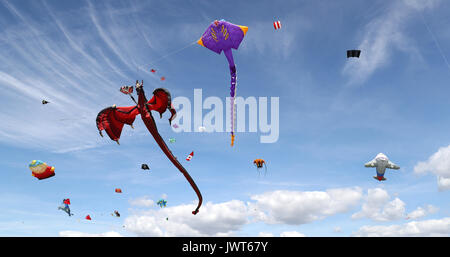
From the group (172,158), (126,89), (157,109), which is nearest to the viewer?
(126,89)

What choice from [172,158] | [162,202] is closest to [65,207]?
[162,202]

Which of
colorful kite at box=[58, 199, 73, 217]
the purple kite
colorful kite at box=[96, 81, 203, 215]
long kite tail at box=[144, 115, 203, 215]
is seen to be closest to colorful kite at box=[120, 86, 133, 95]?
colorful kite at box=[96, 81, 203, 215]

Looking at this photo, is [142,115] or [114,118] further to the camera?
[114,118]

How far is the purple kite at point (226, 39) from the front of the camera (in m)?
22.7

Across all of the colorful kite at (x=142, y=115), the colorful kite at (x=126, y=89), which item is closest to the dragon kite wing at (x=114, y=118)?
the colorful kite at (x=142, y=115)

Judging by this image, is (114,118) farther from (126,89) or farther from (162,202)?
(162,202)

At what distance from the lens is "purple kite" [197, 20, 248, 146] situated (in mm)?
22734

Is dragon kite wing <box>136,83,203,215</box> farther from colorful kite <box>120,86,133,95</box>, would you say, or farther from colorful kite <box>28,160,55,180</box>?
colorful kite <box>28,160,55,180</box>

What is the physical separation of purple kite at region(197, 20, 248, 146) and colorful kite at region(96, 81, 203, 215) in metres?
5.08

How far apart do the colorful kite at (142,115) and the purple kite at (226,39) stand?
5.08 m

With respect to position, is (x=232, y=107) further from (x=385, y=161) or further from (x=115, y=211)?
(x=115, y=211)

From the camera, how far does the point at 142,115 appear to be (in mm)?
20656

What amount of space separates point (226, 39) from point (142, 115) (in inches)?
322
